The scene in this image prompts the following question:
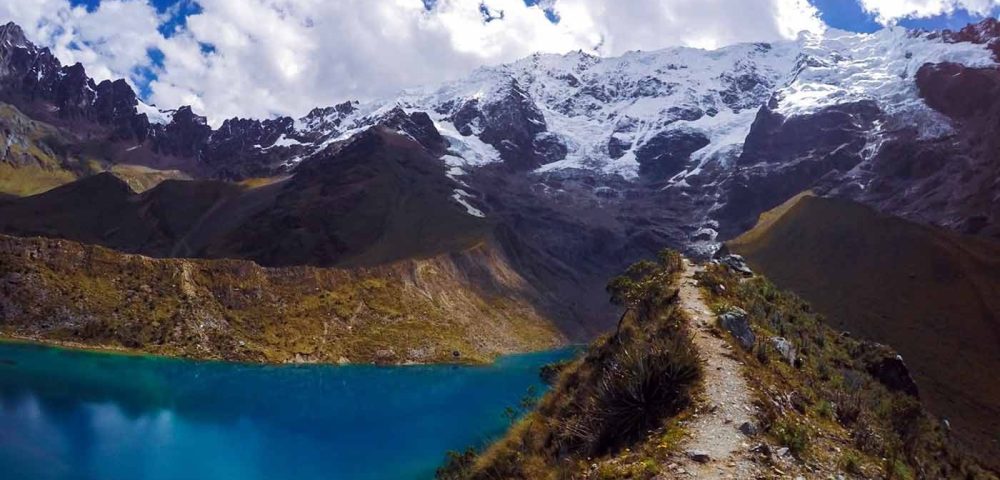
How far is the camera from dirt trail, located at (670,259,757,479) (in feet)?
45.5

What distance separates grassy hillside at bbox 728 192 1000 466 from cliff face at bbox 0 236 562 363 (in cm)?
5555

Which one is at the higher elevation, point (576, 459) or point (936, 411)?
point (576, 459)

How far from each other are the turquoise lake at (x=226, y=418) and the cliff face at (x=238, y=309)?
5048 mm

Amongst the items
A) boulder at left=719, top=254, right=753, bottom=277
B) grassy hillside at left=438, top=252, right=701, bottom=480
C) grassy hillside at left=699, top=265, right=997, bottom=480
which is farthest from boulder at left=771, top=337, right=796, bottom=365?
boulder at left=719, top=254, right=753, bottom=277

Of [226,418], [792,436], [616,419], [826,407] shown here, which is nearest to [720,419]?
[792,436]

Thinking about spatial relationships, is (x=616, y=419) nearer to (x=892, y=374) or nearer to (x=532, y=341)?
(x=892, y=374)

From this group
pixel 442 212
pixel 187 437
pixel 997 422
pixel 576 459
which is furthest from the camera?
pixel 442 212

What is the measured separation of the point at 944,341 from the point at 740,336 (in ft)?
237

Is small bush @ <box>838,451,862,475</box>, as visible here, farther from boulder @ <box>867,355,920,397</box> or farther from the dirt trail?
boulder @ <box>867,355,920,397</box>

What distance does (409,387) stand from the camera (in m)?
92.8

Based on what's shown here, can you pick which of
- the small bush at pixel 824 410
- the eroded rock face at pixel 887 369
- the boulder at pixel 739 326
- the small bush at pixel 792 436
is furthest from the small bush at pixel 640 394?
the eroded rock face at pixel 887 369

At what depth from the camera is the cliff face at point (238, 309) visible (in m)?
90.8

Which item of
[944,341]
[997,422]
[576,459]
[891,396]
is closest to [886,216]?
[944,341]

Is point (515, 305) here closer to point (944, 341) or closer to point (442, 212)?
point (442, 212)
